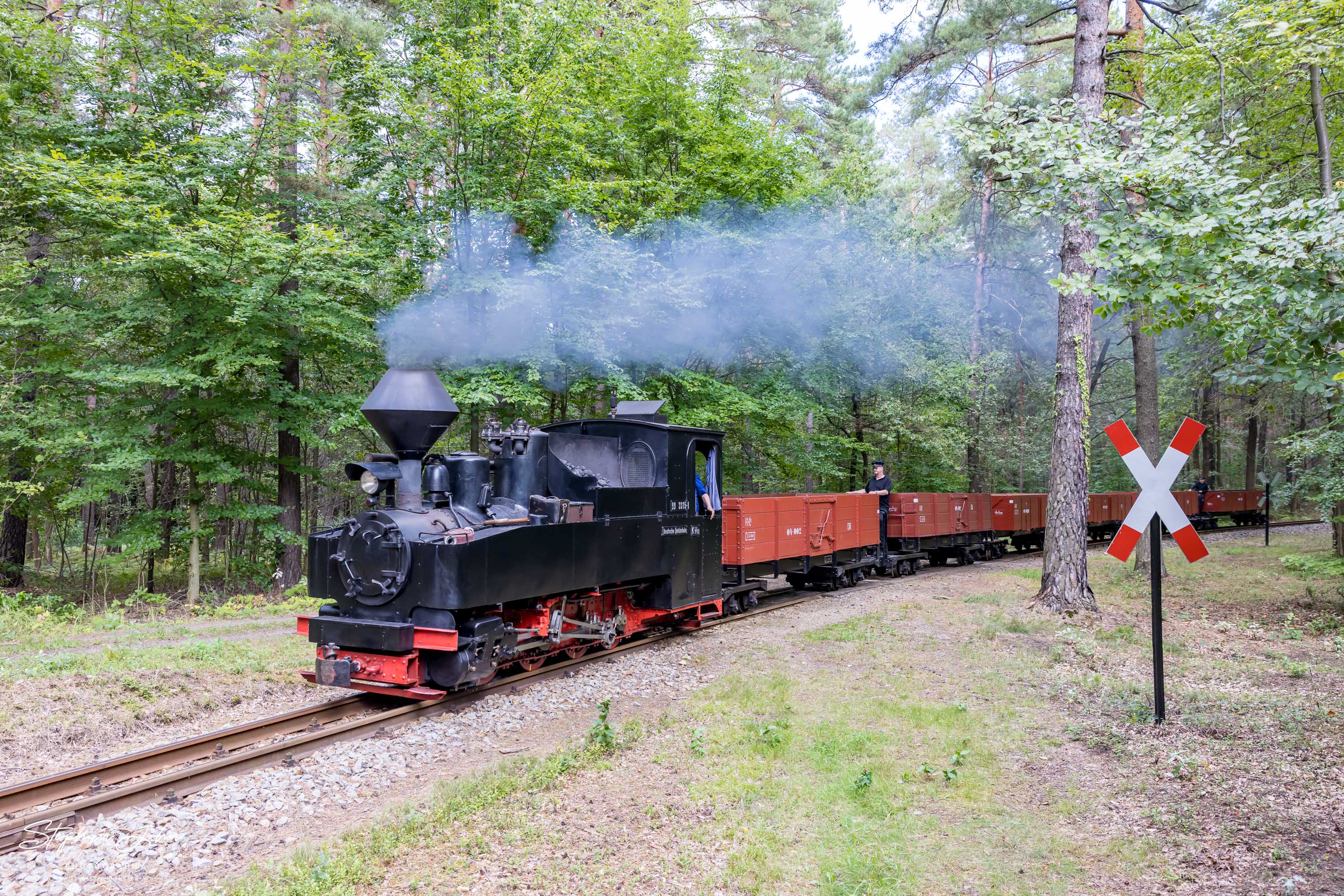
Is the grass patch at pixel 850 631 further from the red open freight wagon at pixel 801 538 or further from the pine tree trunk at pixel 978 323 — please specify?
the pine tree trunk at pixel 978 323

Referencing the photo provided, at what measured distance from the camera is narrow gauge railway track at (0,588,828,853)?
4543 mm

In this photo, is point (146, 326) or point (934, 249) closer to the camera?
point (146, 326)

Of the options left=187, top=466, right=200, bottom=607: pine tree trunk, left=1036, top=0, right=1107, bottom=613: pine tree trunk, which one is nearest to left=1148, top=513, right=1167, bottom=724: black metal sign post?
left=1036, top=0, right=1107, bottom=613: pine tree trunk

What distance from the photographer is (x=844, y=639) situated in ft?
32.9

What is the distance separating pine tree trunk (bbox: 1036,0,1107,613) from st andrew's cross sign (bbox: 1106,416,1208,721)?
5.14 meters

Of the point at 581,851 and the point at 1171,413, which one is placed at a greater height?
the point at 1171,413

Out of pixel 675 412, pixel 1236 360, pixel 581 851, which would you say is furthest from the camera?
pixel 675 412

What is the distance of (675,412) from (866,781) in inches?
440

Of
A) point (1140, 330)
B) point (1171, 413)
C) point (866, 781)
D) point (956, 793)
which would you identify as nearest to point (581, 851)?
point (866, 781)

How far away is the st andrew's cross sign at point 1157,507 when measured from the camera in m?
5.63

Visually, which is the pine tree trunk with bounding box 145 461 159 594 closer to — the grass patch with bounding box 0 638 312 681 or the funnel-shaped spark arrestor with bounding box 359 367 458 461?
the grass patch with bounding box 0 638 312 681

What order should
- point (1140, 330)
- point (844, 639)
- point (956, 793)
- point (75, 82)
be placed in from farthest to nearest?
point (75, 82) < point (844, 639) < point (1140, 330) < point (956, 793)

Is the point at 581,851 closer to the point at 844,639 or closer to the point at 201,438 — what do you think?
the point at 844,639

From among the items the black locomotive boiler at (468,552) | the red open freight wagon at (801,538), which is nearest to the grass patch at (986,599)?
the red open freight wagon at (801,538)
